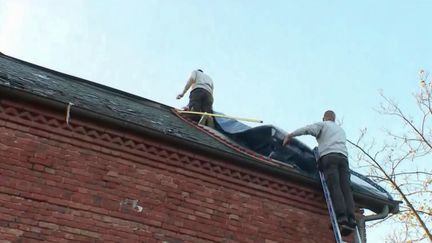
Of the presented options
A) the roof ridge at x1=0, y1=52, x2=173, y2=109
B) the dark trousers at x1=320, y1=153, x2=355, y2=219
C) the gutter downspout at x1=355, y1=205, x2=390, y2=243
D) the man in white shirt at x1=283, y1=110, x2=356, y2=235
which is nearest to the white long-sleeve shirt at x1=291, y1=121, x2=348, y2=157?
the man in white shirt at x1=283, y1=110, x2=356, y2=235

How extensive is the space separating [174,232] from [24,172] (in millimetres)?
1907

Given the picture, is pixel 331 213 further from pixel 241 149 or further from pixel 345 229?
pixel 241 149

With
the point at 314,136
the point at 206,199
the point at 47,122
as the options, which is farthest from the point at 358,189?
the point at 47,122

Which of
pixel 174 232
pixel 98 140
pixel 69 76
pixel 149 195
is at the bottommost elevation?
pixel 174 232

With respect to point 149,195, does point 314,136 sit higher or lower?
higher

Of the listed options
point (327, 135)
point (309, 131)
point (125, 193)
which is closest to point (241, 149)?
point (309, 131)

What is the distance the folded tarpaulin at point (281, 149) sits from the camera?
310 inches

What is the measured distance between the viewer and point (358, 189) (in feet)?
25.4

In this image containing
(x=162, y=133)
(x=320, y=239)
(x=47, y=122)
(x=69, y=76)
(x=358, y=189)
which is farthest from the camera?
(x=69, y=76)

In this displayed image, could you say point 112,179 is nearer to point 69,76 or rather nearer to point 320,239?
point 320,239

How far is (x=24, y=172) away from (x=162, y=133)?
177cm

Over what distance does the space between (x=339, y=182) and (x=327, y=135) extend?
78 cm

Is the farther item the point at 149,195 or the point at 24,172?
the point at 149,195

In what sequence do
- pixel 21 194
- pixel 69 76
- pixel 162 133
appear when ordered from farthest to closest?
1. pixel 69 76
2. pixel 162 133
3. pixel 21 194
